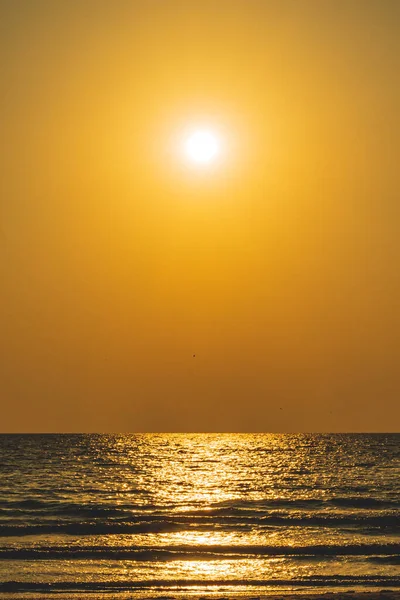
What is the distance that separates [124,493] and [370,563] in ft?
111

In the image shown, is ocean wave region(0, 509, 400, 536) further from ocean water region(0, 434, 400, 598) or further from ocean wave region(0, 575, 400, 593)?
ocean wave region(0, 575, 400, 593)

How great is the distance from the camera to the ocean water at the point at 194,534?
3139cm

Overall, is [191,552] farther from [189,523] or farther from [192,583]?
[189,523]

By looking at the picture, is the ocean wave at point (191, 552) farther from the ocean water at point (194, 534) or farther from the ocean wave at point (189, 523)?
the ocean wave at point (189, 523)

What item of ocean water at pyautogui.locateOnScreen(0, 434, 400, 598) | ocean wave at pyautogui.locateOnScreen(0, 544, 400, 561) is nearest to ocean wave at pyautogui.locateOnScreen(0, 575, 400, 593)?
ocean water at pyautogui.locateOnScreen(0, 434, 400, 598)

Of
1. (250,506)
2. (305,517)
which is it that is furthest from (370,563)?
(250,506)

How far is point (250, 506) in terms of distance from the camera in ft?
192

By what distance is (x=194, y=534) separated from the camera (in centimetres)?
4450

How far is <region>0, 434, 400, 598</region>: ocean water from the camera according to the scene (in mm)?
31391

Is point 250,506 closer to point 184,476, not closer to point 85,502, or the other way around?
point 85,502

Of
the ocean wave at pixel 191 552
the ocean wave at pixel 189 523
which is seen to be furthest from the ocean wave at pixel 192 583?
the ocean wave at pixel 189 523

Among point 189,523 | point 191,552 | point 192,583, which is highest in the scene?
point 189,523

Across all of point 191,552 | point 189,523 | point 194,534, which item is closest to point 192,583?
point 191,552

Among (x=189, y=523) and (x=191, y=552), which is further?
(x=189, y=523)
